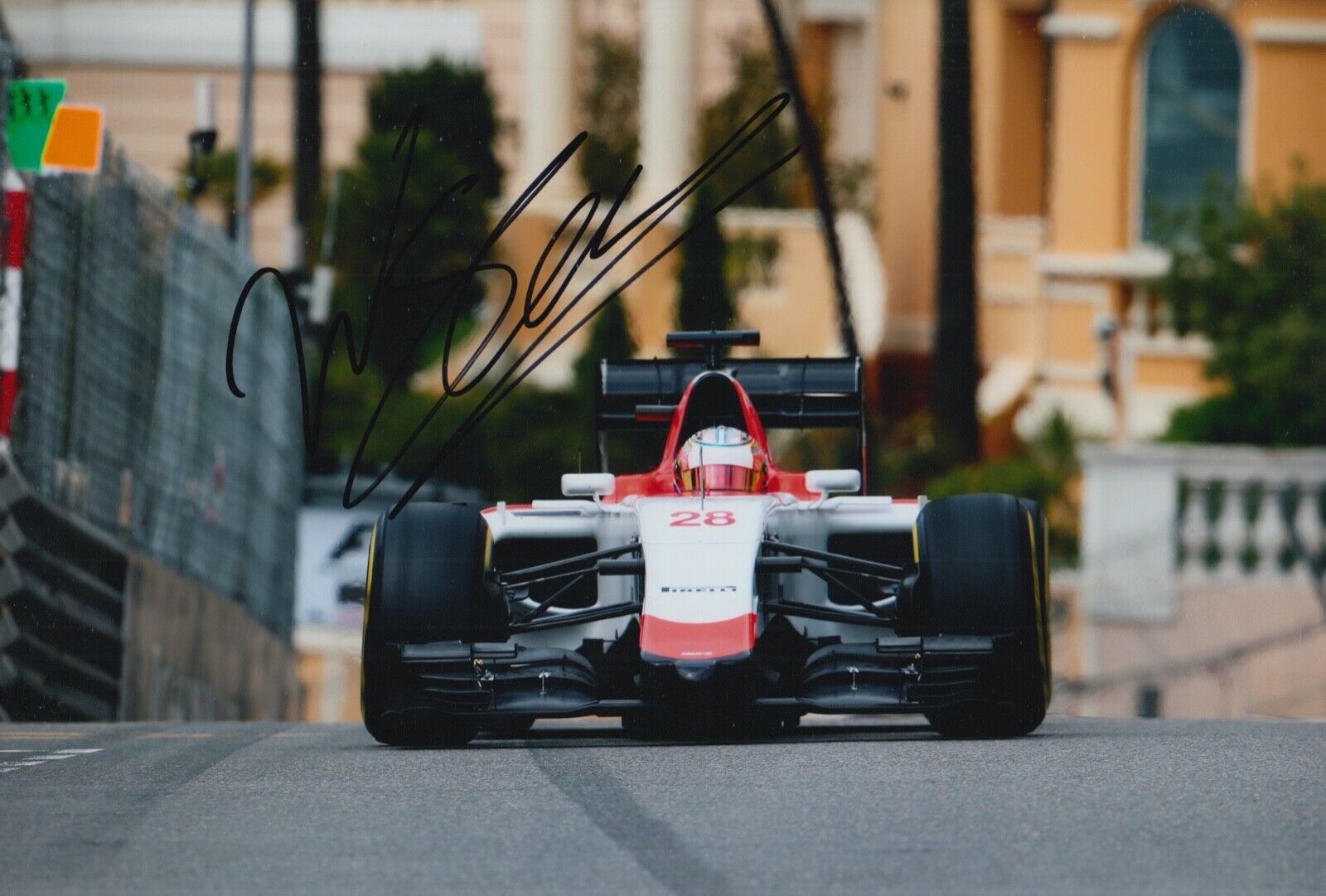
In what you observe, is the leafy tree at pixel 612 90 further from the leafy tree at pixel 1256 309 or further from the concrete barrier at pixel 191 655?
the concrete barrier at pixel 191 655

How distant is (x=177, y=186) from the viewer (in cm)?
3425

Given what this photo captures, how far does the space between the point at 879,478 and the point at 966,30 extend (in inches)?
154

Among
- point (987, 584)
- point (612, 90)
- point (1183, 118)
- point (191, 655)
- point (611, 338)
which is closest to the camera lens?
point (987, 584)

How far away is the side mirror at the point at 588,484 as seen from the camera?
11.8 m

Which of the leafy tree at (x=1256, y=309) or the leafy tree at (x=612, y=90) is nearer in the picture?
the leafy tree at (x=1256, y=309)

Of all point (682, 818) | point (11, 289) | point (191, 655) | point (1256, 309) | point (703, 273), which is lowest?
point (191, 655)

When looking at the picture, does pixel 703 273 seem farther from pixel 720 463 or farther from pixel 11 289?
pixel 720 463

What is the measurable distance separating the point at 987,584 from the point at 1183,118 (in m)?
20.7

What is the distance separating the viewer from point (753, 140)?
3322 cm

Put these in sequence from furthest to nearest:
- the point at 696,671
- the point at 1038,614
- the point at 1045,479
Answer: the point at 1045,479
the point at 1038,614
the point at 696,671

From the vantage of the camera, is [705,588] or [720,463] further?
[720,463]

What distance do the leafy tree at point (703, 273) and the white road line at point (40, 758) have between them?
54.3 feet

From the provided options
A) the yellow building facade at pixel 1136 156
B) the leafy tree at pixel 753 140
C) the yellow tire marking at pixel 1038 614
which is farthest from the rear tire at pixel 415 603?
the leafy tree at pixel 753 140

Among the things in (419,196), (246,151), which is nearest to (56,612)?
(246,151)
